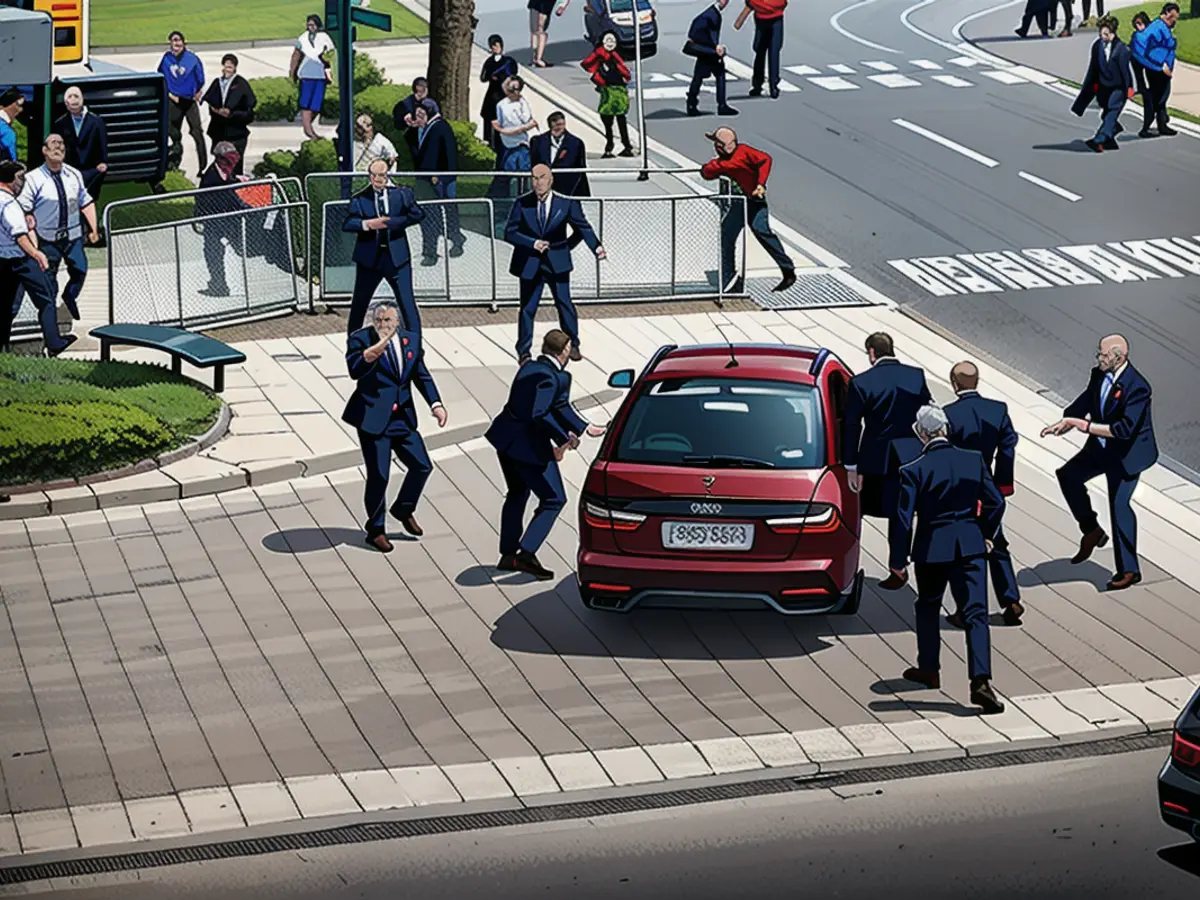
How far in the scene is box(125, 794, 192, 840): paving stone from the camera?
35.7ft

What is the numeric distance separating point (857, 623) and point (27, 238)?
8.32 metres

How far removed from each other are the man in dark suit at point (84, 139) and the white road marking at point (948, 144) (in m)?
12.0

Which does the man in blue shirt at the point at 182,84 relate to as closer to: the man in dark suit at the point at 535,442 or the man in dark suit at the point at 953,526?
the man in dark suit at the point at 535,442

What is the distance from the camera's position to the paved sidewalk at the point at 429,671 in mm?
11578

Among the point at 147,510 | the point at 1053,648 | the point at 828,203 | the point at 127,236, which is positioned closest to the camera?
the point at 1053,648

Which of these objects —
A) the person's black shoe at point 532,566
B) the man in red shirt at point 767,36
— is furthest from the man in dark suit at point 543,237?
the man in red shirt at point 767,36

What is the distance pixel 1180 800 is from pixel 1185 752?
0.70ft

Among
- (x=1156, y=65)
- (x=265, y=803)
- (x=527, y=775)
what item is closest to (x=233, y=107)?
(x=1156, y=65)

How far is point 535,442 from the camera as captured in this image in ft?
46.8

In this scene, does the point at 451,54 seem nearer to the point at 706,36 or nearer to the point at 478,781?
the point at 706,36

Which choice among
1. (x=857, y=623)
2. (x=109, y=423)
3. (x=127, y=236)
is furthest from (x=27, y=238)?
(x=857, y=623)

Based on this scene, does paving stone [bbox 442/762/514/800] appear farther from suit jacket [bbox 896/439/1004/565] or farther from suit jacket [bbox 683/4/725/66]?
suit jacket [bbox 683/4/725/66]

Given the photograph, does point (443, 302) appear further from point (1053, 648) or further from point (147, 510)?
point (1053, 648)

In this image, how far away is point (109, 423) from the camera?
54.2 feet
